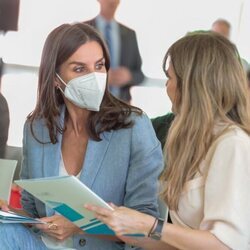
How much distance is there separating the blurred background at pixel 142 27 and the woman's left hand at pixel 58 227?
122 centimetres

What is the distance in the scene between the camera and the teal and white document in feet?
3.84

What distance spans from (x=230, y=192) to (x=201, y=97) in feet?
0.79

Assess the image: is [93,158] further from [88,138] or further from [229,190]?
[229,190]

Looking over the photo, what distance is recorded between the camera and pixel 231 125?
120 cm

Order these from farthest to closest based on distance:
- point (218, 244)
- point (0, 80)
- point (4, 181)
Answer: point (0, 80) → point (4, 181) → point (218, 244)

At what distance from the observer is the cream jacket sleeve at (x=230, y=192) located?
44.1 inches

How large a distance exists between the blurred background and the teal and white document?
1.41 metres

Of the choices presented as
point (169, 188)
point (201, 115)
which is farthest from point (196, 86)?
point (169, 188)

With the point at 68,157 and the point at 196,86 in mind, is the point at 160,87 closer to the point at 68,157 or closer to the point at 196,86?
the point at 68,157

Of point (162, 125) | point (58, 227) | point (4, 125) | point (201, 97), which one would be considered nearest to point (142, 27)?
point (162, 125)

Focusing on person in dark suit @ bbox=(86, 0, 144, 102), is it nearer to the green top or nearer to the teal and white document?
the green top

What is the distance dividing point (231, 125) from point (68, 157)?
0.71 metres

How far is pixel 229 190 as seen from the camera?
112 cm

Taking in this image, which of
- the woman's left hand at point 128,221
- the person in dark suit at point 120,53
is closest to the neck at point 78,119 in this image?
the woman's left hand at point 128,221
